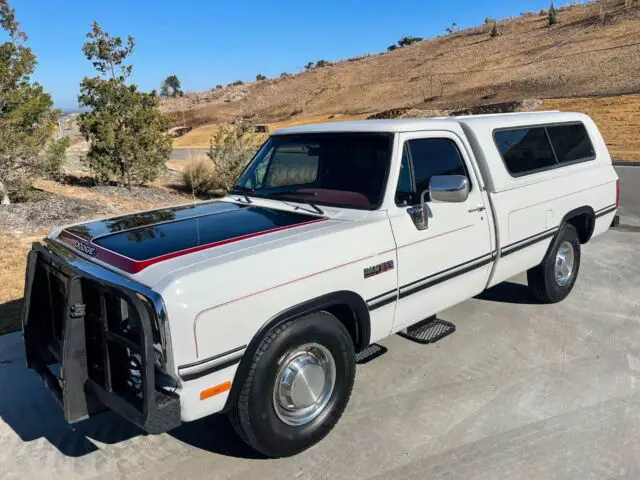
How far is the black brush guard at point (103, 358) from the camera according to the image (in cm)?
263

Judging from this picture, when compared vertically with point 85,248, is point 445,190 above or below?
above

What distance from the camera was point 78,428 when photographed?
3.70 meters

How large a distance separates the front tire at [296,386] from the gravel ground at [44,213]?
713cm

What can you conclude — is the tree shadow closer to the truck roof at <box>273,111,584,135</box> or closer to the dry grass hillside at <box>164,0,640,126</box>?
the truck roof at <box>273,111,584,135</box>

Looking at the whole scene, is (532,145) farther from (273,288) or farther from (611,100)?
(611,100)

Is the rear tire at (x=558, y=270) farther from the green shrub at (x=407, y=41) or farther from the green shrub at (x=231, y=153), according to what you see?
the green shrub at (x=407, y=41)

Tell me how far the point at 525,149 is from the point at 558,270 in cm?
137

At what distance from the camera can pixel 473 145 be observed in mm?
4559

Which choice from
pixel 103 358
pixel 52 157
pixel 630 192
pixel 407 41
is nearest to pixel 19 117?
pixel 52 157

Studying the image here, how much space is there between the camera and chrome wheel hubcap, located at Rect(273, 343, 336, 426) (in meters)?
3.20

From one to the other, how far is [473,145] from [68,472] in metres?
3.75

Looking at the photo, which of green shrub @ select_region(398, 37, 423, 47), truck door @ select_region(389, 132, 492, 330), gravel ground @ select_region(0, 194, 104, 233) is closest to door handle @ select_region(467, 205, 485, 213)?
truck door @ select_region(389, 132, 492, 330)

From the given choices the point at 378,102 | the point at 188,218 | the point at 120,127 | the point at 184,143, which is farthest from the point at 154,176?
the point at 378,102

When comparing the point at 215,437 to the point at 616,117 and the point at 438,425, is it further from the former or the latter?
the point at 616,117
